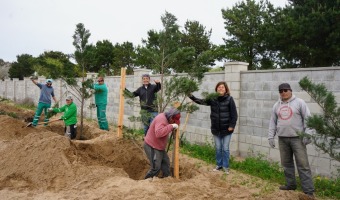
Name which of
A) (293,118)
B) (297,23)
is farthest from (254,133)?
(297,23)

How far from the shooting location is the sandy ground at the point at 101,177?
15.1ft

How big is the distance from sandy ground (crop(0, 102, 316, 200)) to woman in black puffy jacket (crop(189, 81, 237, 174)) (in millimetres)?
544

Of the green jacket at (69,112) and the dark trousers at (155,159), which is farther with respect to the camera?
the green jacket at (69,112)

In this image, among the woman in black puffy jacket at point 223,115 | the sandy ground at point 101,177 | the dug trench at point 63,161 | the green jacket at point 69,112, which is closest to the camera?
the sandy ground at point 101,177

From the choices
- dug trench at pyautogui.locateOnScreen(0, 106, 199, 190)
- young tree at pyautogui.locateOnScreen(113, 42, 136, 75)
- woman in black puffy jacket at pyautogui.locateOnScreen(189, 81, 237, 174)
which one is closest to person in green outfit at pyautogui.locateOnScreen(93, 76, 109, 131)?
dug trench at pyautogui.locateOnScreen(0, 106, 199, 190)

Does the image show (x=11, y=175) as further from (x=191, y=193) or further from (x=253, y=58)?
(x=253, y=58)

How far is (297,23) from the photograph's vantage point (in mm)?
19172

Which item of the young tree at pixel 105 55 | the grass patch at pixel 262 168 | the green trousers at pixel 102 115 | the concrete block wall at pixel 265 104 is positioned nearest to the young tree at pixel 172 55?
the concrete block wall at pixel 265 104

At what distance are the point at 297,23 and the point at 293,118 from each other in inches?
631

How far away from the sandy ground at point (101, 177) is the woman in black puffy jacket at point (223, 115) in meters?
0.54

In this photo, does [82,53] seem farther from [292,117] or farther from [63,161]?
[292,117]

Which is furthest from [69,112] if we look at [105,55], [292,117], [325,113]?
[105,55]

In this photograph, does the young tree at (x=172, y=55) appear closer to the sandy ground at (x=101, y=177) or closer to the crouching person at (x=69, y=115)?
the sandy ground at (x=101, y=177)

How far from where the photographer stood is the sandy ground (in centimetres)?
461
